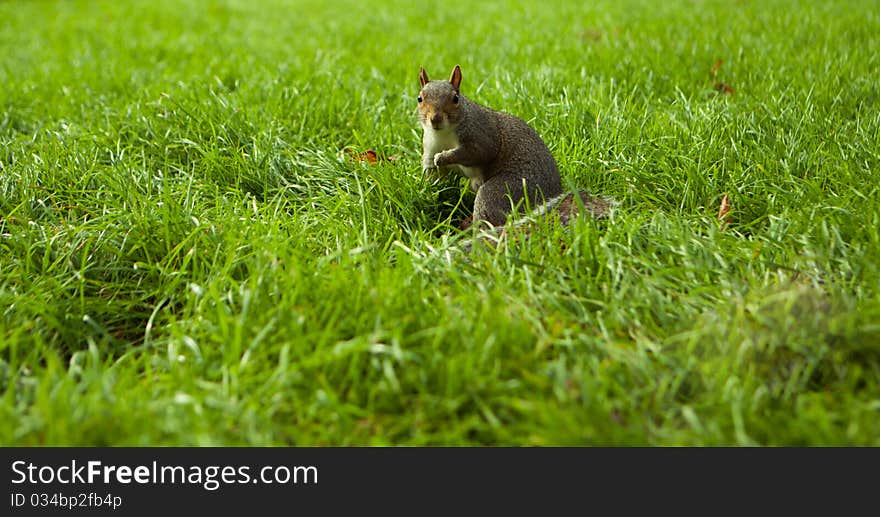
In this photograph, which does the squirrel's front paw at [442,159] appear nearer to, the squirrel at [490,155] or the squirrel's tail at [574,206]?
the squirrel at [490,155]

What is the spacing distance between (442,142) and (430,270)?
89 cm

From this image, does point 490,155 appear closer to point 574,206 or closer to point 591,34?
point 574,206

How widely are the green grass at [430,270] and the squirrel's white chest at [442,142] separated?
147 millimetres

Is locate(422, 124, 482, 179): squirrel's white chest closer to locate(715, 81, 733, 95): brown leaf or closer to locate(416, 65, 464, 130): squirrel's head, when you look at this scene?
locate(416, 65, 464, 130): squirrel's head

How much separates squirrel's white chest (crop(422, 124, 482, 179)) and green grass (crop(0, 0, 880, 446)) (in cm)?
15

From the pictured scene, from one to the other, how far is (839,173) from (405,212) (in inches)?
75.2

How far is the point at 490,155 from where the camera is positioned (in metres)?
3.33

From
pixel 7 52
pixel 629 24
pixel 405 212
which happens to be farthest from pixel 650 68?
pixel 7 52

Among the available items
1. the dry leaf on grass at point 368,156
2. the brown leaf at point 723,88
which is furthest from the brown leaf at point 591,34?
the dry leaf on grass at point 368,156

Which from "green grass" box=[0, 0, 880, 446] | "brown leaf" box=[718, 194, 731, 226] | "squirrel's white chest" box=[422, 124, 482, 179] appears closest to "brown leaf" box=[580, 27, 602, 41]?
"green grass" box=[0, 0, 880, 446]

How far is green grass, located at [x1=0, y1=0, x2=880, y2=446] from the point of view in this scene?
202 cm

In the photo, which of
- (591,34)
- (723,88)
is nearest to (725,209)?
(723,88)

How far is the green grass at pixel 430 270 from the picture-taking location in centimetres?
202
